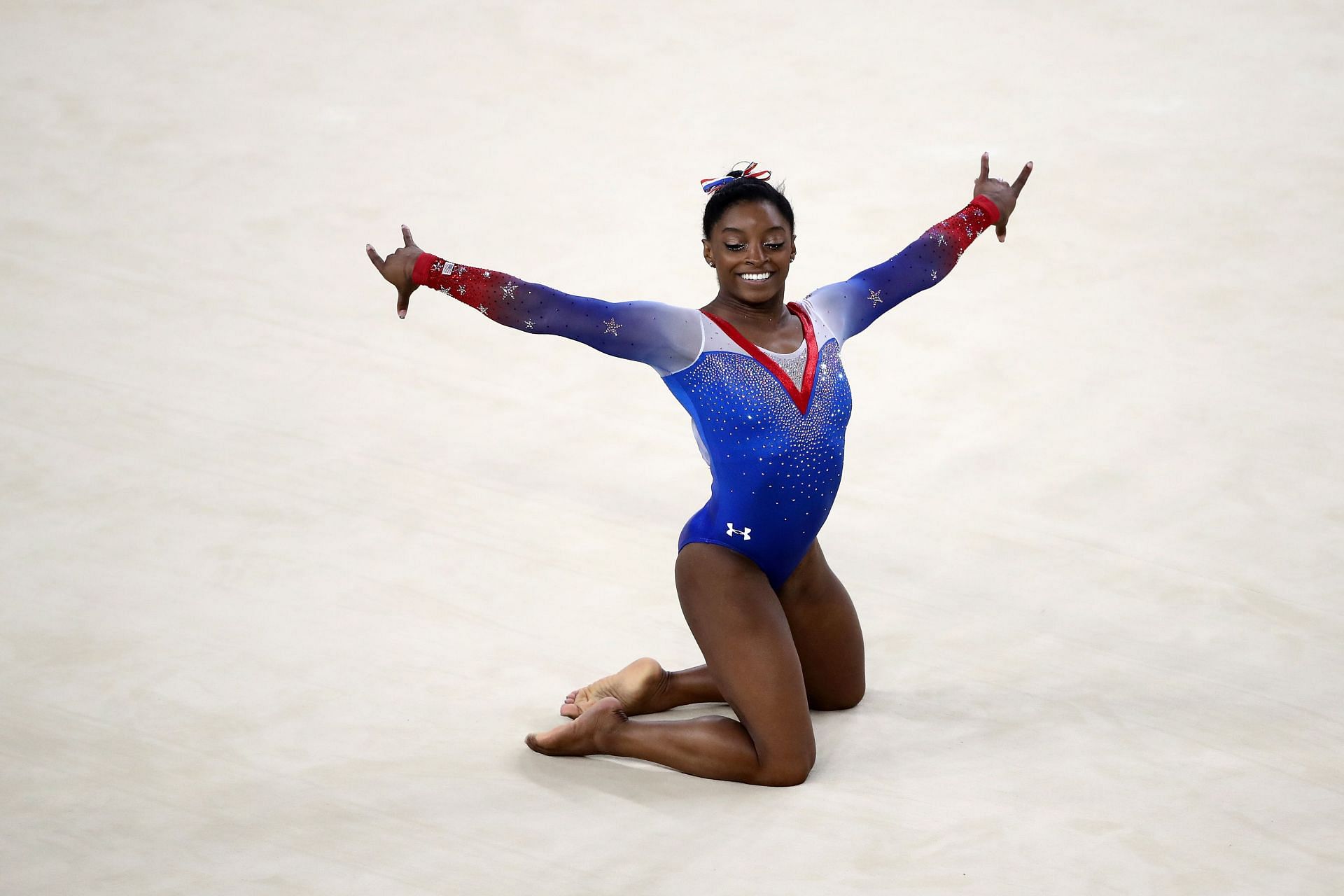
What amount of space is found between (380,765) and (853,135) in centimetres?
454

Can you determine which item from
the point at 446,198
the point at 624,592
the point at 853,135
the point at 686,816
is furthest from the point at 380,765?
the point at 853,135

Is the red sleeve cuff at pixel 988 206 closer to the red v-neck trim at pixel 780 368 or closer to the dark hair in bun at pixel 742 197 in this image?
the dark hair in bun at pixel 742 197

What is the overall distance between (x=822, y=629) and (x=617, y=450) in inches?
64.8

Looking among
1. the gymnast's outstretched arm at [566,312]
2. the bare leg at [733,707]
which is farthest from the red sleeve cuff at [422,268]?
the bare leg at [733,707]

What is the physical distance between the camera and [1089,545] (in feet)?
14.2

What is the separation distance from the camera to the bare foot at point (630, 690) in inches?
134

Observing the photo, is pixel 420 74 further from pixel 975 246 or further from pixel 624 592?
pixel 624 592

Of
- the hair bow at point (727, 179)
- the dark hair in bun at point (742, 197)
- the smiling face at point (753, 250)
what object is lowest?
the smiling face at point (753, 250)

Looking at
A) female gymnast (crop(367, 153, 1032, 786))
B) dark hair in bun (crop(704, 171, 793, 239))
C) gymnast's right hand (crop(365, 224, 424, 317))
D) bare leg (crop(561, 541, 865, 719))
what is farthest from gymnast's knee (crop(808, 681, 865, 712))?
gymnast's right hand (crop(365, 224, 424, 317))

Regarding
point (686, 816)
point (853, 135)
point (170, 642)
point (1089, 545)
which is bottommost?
point (686, 816)

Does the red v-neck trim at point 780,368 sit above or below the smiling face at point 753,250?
below

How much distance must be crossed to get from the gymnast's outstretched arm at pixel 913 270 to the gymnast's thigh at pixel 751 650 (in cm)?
63

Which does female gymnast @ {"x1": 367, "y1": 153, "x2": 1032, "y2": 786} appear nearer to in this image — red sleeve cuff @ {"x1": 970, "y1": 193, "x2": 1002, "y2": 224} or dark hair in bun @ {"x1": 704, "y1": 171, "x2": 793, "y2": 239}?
dark hair in bun @ {"x1": 704, "y1": 171, "x2": 793, "y2": 239}

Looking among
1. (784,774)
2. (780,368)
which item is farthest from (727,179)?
(784,774)
